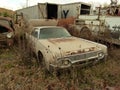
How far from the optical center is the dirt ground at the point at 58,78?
424cm

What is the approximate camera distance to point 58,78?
15.4 ft

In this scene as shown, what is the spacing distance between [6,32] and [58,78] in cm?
402

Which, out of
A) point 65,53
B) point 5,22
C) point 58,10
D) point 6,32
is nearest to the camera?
point 65,53

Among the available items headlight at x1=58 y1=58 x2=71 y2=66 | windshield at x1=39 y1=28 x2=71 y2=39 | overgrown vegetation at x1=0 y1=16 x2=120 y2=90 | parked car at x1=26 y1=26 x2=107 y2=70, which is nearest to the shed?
windshield at x1=39 y1=28 x2=71 y2=39

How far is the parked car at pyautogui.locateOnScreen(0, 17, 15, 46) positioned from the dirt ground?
167cm

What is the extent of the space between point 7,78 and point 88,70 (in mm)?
2275

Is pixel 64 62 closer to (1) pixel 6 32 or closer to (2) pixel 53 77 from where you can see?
(2) pixel 53 77

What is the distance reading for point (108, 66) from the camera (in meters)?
5.60

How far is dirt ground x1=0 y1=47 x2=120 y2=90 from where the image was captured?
4238mm

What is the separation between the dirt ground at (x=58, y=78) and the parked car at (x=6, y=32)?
65.6 inches

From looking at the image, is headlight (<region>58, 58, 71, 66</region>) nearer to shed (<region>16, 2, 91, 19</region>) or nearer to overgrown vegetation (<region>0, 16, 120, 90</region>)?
overgrown vegetation (<region>0, 16, 120, 90</region>)

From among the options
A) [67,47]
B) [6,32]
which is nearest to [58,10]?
[6,32]

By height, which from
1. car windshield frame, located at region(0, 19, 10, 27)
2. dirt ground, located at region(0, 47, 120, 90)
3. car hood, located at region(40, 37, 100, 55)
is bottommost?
dirt ground, located at region(0, 47, 120, 90)

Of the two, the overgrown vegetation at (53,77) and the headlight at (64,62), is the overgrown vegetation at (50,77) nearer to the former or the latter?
the overgrown vegetation at (53,77)
